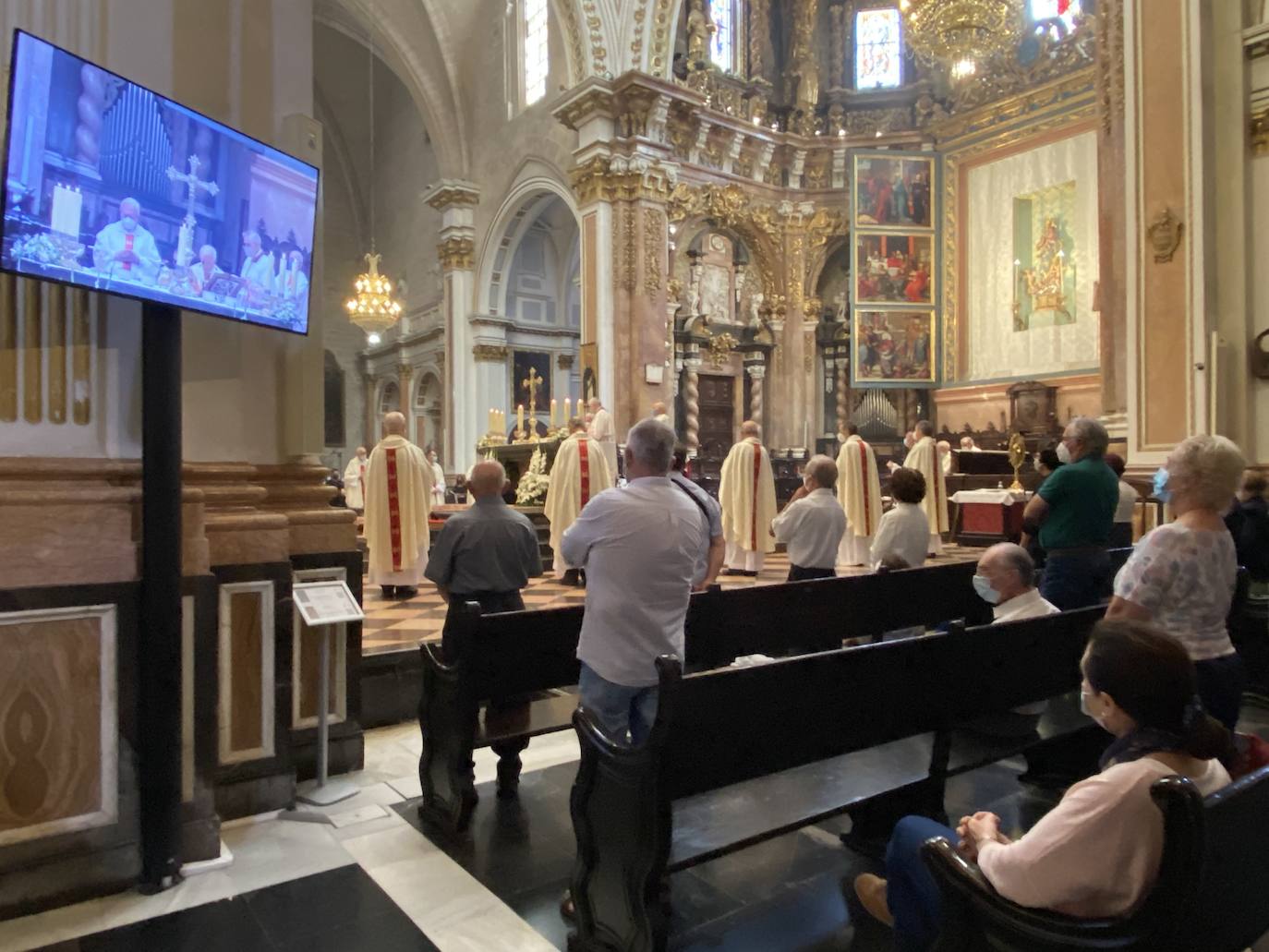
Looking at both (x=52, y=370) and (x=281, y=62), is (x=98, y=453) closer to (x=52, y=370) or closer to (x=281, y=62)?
(x=52, y=370)

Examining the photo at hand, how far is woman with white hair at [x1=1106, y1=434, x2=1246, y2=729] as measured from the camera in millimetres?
2785

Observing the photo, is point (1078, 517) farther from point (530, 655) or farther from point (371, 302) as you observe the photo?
point (371, 302)

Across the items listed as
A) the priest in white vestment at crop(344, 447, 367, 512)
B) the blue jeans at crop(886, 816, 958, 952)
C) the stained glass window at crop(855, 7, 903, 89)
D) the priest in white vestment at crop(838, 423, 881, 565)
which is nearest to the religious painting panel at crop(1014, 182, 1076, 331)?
the stained glass window at crop(855, 7, 903, 89)

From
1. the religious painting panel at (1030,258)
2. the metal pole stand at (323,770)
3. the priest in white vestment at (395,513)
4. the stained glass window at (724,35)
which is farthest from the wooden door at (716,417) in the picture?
the metal pole stand at (323,770)

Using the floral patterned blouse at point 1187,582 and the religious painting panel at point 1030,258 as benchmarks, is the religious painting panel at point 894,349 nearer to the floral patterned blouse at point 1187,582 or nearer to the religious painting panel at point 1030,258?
the religious painting panel at point 1030,258

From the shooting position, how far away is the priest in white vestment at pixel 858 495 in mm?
10570

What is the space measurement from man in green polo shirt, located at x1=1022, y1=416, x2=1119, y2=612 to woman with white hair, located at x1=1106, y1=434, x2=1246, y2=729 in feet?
3.89

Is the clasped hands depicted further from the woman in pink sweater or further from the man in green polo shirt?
the man in green polo shirt

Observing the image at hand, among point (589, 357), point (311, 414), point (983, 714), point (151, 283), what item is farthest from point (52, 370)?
point (589, 357)

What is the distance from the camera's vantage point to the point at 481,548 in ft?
14.1

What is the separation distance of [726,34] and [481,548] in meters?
17.4

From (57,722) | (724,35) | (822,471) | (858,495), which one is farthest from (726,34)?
(57,722)

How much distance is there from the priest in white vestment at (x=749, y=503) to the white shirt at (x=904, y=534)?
465 cm

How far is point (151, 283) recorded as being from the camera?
2971mm
